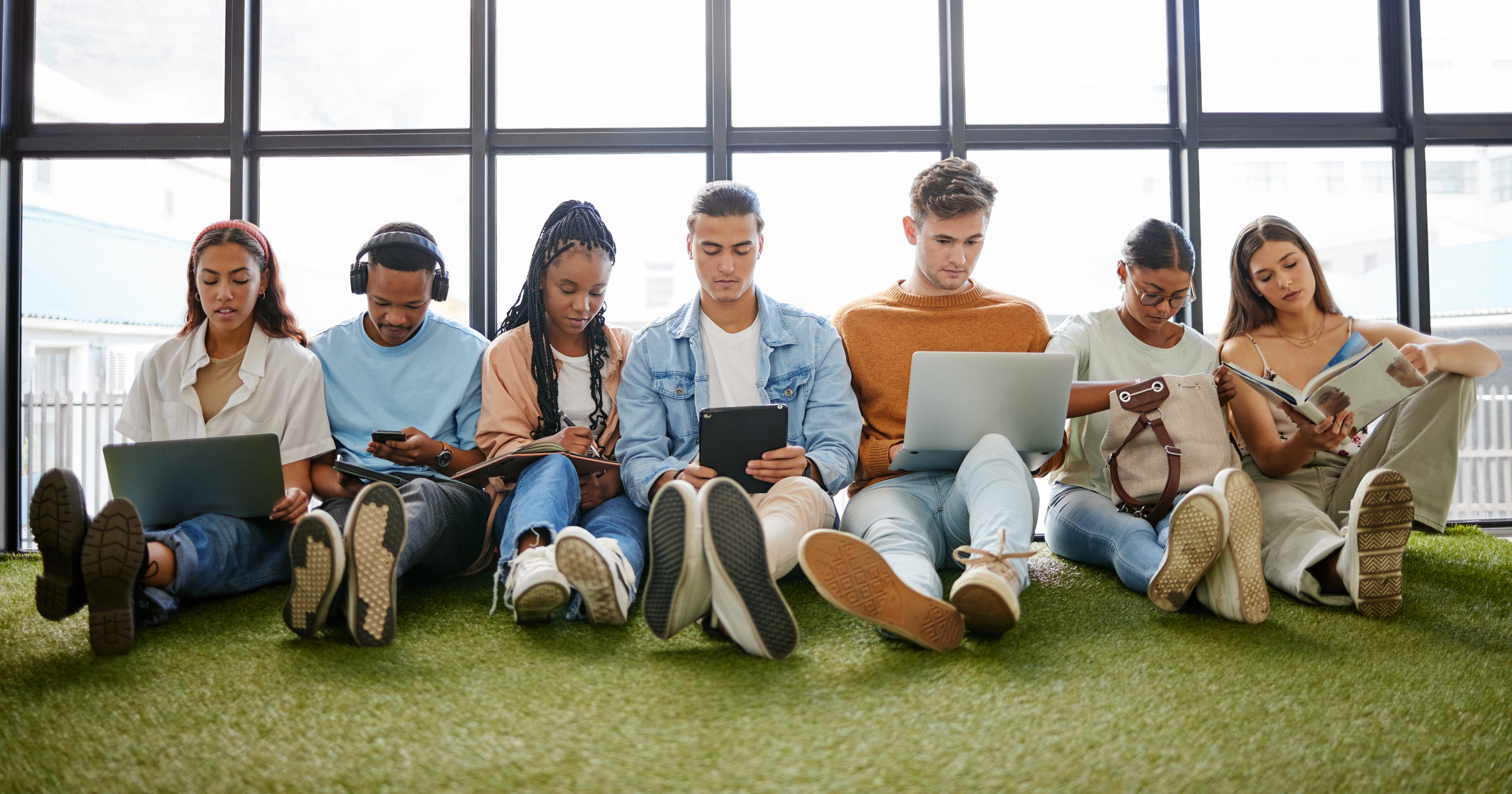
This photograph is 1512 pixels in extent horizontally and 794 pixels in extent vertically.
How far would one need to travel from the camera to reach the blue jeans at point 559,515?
144cm

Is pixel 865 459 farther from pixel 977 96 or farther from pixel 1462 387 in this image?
pixel 977 96

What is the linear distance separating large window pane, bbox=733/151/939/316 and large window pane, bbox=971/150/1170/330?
33 centimetres

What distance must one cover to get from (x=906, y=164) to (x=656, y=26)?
3.47ft

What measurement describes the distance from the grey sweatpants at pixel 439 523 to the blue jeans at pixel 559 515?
58 mm

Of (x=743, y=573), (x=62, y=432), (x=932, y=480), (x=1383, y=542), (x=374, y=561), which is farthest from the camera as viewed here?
(x=62, y=432)

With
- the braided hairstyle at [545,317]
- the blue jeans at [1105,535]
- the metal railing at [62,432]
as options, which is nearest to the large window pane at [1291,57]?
the blue jeans at [1105,535]

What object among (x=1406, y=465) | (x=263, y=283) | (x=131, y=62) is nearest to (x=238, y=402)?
(x=263, y=283)

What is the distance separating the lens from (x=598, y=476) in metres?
1.79

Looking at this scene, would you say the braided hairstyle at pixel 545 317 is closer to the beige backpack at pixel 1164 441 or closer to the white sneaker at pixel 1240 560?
the beige backpack at pixel 1164 441

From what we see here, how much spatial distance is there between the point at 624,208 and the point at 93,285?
1.92 meters

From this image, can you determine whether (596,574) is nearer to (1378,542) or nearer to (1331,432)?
(1378,542)

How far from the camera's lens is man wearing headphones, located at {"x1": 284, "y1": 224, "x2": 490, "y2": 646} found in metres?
1.64

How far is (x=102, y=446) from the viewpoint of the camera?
9.23ft

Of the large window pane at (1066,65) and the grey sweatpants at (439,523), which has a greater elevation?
the large window pane at (1066,65)
